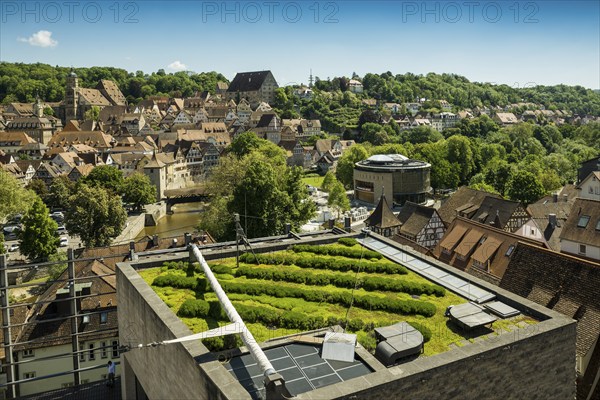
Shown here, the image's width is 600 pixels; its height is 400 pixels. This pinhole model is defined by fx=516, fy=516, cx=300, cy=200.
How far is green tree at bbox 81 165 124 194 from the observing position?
57906 millimetres

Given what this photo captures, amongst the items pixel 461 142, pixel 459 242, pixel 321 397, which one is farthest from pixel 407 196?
pixel 321 397

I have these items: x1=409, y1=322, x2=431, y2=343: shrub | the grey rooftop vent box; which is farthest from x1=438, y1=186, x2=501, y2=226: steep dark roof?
the grey rooftop vent box

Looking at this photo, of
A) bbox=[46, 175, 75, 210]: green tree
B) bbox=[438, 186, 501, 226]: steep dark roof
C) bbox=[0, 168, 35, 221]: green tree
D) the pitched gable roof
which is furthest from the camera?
the pitched gable roof

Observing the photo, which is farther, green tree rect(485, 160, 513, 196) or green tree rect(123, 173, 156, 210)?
green tree rect(485, 160, 513, 196)

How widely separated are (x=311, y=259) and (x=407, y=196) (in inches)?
1895

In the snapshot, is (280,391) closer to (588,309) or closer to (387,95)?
(588,309)

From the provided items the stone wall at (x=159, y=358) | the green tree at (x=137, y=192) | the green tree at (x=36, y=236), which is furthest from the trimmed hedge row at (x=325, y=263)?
the green tree at (x=137, y=192)

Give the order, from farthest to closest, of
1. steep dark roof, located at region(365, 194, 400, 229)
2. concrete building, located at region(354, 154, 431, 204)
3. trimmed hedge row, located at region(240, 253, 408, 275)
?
concrete building, located at region(354, 154, 431, 204) → steep dark roof, located at region(365, 194, 400, 229) → trimmed hedge row, located at region(240, 253, 408, 275)

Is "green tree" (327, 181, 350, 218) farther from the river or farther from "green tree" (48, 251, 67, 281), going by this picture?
"green tree" (48, 251, 67, 281)

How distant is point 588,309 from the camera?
1534cm

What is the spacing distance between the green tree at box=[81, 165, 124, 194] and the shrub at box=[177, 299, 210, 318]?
4794 centimetres

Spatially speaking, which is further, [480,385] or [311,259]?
[311,259]

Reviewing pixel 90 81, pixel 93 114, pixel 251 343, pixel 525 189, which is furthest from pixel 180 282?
pixel 90 81

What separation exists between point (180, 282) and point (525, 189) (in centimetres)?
4897
